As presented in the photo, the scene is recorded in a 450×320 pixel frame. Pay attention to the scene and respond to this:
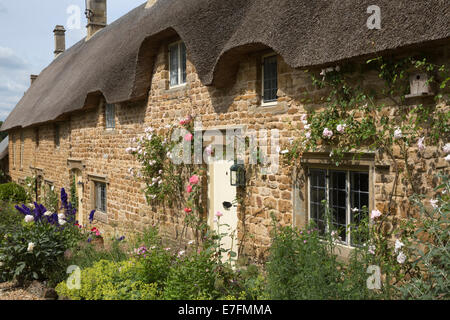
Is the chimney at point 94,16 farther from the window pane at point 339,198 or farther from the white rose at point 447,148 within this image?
the white rose at point 447,148

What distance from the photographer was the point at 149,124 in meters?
8.25

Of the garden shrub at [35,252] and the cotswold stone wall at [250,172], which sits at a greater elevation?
the cotswold stone wall at [250,172]

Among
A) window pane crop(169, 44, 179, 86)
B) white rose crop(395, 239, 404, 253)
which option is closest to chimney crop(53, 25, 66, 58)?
window pane crop(169, 44, 179, 86)

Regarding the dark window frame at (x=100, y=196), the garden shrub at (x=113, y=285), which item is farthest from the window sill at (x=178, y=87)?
the dark window frame at (x=100, y=196)

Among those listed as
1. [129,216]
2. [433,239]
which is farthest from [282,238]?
[129,216]

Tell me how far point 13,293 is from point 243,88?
4.54 m

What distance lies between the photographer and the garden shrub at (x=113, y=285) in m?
4.25

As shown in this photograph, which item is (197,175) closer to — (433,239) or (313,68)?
(313,68)

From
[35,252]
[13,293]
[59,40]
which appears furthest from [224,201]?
[59,40]

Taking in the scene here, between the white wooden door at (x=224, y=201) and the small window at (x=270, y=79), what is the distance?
1.28 metres

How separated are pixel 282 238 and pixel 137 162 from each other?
5239 millimetres

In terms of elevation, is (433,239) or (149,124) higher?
(149,124)

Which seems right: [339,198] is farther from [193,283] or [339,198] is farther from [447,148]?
[193,283]

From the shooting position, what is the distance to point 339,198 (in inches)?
188
